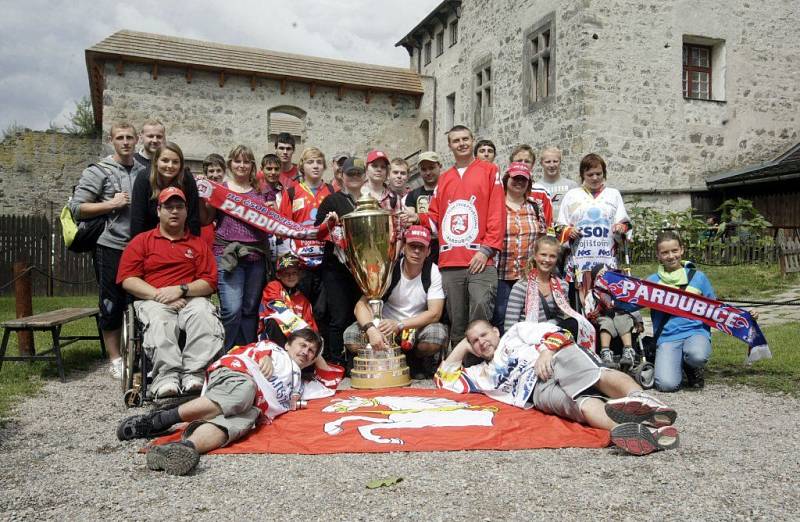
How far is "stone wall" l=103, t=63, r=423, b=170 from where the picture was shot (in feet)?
63.2

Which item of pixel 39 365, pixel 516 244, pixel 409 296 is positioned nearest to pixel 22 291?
pixel 39 365

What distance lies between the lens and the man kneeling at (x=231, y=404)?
3.12 m

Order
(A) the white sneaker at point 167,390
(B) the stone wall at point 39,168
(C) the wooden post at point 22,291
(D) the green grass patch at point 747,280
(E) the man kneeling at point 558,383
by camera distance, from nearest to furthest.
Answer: (E) the man kneeling at point 558,383, (A) the white sneaker at point 167,390, (C) the wooden post at point 22,291, (D) the green grass patch at point 747,280, (B) the stone wall at point 39,168

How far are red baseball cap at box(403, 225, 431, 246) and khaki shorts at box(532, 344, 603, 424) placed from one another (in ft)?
5.51

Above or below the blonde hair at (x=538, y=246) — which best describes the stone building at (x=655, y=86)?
above

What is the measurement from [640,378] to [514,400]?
135 cm

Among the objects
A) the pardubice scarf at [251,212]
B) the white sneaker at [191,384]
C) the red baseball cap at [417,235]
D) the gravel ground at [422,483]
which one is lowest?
the gravel ground at [422,483]

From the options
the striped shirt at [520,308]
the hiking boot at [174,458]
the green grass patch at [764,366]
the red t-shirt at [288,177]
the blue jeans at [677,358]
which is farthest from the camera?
the red t-shirt at [288,177]

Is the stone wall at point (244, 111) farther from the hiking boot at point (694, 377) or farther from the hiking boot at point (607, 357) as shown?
the hiking boot at point (694, 377)

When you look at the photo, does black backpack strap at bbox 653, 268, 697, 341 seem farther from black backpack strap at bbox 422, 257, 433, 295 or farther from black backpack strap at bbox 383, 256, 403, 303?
black backpack strap at bbox 383, 256, 403, 303

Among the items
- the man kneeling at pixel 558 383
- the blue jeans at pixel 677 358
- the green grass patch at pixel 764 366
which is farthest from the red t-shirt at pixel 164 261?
the green grass patch at pixel 764 366

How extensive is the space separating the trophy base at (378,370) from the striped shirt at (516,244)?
1126mm

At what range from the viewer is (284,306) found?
199 inches

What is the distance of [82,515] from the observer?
259 centimetres
